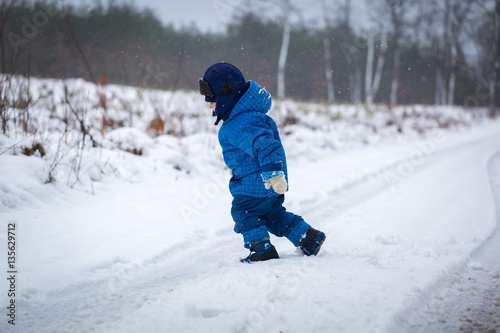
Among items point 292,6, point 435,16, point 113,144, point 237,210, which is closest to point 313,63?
point 292,6

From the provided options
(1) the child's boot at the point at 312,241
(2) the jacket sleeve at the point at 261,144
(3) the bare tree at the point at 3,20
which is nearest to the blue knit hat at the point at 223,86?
(2) the jacket sleeve at the point at 261,144

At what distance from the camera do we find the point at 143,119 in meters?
7.84

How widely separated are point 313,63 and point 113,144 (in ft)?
77.7

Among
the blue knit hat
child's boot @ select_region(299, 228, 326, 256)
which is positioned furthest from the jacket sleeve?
child's boot @ select_region(299, 228, 326, 256)

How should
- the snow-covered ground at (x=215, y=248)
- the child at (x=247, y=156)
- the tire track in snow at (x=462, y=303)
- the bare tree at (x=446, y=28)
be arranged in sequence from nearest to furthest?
the tire track in snow at (x=462, y=303) → the snow-covered ground at (x=215, y=248) → the child at (x=247, y=156) → the bare tree at (x=446, y=28)

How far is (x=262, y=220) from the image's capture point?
2.82m

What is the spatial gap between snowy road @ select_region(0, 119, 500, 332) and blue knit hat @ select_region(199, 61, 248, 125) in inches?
43.4

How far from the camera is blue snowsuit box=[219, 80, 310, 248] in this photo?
264 cm

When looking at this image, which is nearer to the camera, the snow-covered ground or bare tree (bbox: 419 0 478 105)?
the snow-covered ground

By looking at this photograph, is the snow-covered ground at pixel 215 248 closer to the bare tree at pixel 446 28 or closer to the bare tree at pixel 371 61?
the bare tree at pixel 371 61

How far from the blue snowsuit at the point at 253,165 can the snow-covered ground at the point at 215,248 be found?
9.6 inches

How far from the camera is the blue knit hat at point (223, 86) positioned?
275 cm

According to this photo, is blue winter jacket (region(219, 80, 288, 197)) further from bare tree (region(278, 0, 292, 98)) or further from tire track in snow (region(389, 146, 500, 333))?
bare tree (region(278, 0, 292, 98))

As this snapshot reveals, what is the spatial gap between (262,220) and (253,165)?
1.32ft
